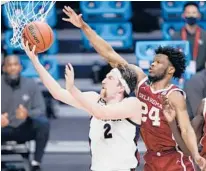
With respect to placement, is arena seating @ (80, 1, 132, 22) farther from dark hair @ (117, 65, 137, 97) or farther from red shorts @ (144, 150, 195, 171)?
dark hair @ (117, 65, 137, 97)

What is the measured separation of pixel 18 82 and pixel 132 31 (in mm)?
2907

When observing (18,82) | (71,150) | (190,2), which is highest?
(190,2)

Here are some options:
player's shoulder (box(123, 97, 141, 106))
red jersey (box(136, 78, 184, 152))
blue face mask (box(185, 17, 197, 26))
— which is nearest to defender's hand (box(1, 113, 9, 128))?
red jersey (box(136, 78, 184, 152))

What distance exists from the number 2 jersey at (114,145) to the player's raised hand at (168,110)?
0.25 meters

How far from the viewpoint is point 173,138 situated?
5758mm

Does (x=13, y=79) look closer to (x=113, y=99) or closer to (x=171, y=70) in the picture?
(x=171, y=70)

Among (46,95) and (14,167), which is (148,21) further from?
(14,167)

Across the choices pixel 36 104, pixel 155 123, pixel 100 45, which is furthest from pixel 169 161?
pixel 36 104

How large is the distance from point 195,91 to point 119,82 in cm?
223

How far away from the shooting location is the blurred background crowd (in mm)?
7957

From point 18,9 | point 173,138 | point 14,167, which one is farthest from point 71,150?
point 173,138

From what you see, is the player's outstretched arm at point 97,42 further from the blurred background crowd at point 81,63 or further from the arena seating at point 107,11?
the arena seating at point 107,11

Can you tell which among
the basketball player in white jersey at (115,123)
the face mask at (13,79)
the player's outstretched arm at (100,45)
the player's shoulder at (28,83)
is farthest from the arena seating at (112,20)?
the basketball player in white jersey at (115,123)

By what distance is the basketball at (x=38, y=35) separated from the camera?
Answer: 577 centimetres
